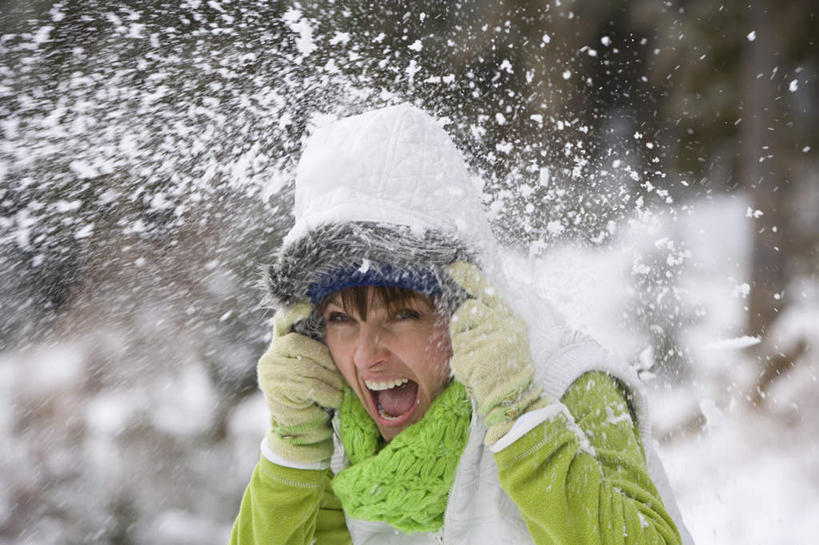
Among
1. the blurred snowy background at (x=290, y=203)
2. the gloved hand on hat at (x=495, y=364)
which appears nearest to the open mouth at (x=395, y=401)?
the gloved hand on hat at (x=495, y=364)

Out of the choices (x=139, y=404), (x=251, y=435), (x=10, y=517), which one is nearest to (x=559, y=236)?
(x=251, y=435)

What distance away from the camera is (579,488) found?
102 cm

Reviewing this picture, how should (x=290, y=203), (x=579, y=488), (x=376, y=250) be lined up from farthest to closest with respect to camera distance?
(x=290, y=203) < (x=376, y=250) < (x=579, y=488)

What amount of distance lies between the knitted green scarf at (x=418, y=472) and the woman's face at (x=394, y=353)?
47 mm

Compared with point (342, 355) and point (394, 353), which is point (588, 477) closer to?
point (394, 353)

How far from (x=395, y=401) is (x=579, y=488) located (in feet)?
1.52

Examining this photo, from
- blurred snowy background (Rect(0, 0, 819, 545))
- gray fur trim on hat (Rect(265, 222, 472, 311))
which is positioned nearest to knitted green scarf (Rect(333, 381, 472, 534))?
gray fur trim on hat (Rect(265, 222, 472, 311))

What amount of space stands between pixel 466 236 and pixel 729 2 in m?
3.06

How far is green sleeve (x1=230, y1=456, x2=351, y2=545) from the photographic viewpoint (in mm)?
1354

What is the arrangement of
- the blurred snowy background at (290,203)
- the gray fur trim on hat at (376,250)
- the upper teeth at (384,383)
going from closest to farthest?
the gray fur trim on hat at (376,250), the upper teeth at (384,383), the blurred snowy background at (290,203)

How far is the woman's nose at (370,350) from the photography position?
1260 millimetres

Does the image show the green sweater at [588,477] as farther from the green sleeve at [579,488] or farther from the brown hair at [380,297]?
the brown hair at [380,297]

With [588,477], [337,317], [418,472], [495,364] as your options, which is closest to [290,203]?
[337,317]

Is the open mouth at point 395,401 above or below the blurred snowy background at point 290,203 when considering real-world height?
above
